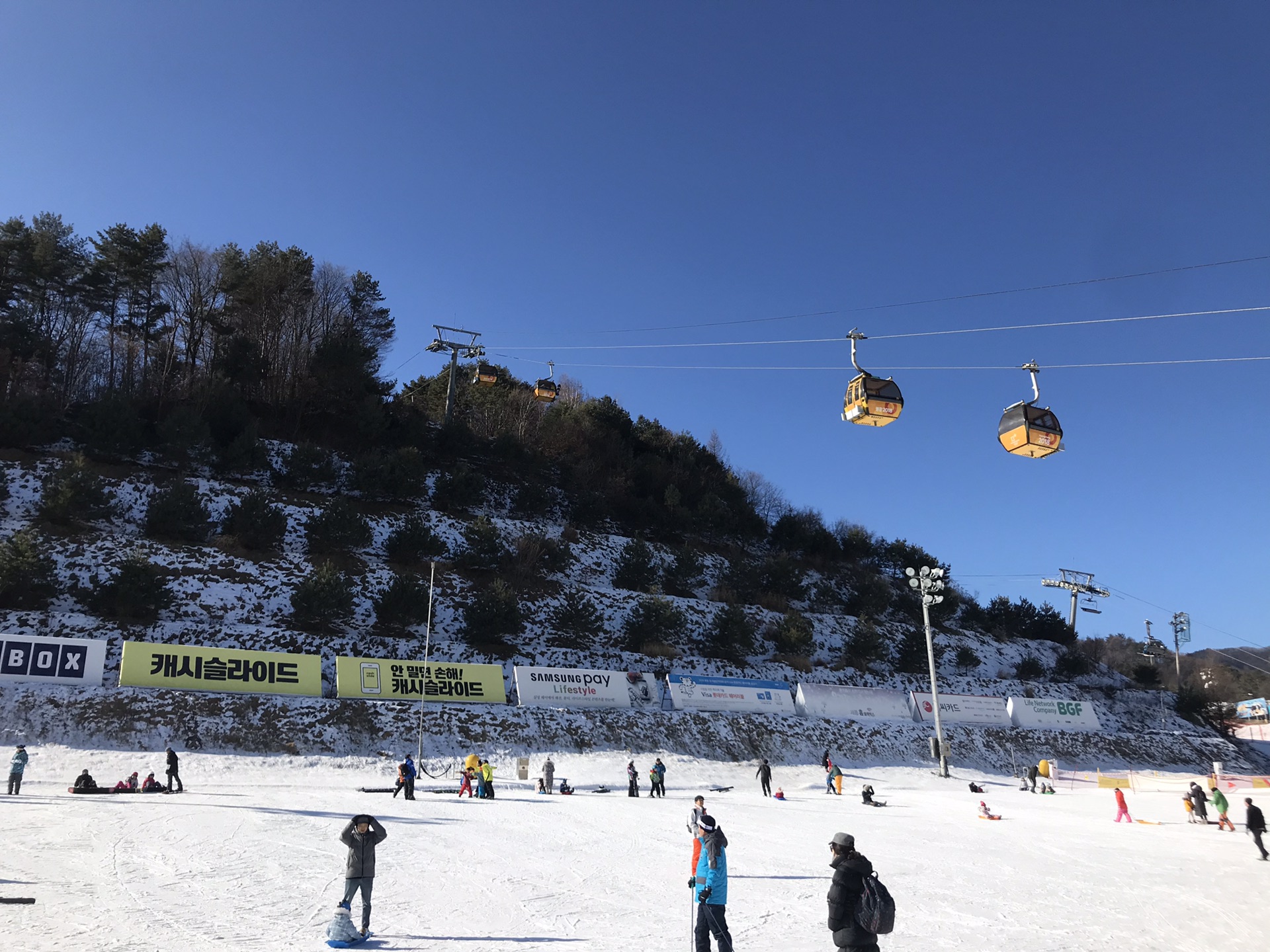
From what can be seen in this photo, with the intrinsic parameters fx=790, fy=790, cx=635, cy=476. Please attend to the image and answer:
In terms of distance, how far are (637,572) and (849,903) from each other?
134ft

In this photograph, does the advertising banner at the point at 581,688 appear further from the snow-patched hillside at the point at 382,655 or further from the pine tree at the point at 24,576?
the pine tree at the point at 24,576

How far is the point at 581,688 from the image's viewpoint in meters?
33.1

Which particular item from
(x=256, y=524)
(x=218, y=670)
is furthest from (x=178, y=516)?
(x=218, y=670)

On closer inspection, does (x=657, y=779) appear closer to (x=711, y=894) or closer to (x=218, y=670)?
(x=218, y=670)

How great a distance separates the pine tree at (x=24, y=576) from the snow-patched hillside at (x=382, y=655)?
67 cm

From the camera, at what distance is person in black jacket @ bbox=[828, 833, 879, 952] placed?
5.45m

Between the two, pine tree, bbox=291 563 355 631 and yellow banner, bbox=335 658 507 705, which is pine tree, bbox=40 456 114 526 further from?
yellow banner, bbox=335 658 507 705

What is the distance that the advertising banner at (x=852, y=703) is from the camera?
1428 inches

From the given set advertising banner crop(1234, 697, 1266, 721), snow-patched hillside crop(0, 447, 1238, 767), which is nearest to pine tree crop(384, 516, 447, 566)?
snow-patched hillside crop(0, 447, 1238, 767)

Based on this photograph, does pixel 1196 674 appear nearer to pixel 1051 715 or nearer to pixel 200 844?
pixel 1051 715

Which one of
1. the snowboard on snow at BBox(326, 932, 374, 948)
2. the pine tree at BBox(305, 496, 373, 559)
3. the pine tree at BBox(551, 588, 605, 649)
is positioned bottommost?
the snowboard on snow at BBox(326, 932, 374, 948)

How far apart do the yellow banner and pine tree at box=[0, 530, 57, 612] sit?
1146 cm

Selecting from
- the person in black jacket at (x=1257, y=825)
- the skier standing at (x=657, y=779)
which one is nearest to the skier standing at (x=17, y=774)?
the skier standing at (x=657, y=779)

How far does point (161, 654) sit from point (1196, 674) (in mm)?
102570
